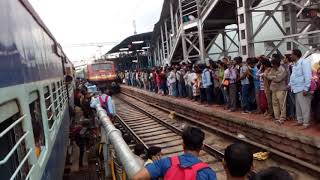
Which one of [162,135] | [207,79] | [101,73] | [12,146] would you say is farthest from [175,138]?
[101,73]

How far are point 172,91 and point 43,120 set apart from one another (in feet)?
45.3

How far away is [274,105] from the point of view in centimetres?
920

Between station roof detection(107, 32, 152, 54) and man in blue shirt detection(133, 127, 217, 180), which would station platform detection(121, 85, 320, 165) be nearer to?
man in blue shirt detection(133, 127, 217, 180)

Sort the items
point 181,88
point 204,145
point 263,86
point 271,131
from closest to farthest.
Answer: point 271,131
point 204,145
point 263,86
point 181,88

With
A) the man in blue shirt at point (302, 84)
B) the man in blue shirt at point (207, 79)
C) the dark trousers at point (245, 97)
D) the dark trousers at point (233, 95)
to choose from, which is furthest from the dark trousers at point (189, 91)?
the man in blue shirt at point (302, 84)

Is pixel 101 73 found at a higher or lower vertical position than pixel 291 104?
higher

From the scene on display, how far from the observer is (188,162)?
8.59 ft

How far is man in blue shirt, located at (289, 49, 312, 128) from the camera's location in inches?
308

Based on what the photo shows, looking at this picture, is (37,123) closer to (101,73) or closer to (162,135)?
(162,135)

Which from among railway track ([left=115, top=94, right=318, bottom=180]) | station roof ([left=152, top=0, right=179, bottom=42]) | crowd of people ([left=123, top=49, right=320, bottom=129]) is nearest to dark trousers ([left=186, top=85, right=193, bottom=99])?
crowd of people ([left=123, top=49, right=320, bottom=129])

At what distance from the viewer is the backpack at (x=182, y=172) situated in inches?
101

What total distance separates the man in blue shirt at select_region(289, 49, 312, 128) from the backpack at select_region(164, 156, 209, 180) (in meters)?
5.89

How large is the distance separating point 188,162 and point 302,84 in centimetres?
598

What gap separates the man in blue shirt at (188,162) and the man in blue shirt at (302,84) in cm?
575
